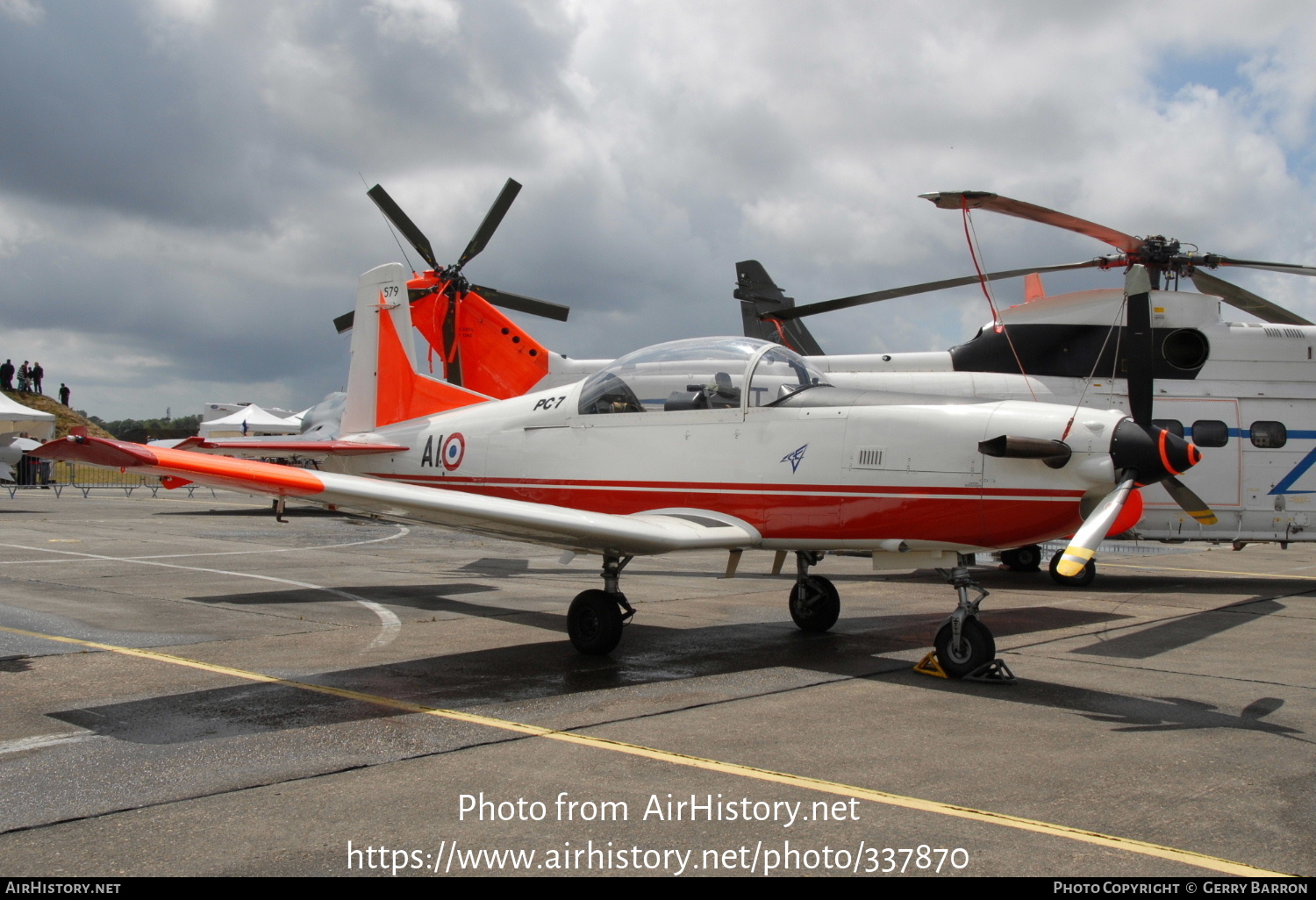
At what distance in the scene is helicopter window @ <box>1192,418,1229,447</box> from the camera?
43.8 ft

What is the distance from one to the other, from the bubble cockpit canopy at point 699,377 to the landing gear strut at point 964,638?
2.03m

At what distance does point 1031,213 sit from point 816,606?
4.60 metres

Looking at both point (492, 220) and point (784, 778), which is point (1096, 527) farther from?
point (492, 220)

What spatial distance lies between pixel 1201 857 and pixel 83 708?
19.6 feet

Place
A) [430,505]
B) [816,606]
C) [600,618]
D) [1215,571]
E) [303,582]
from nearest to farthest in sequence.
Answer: [430,505], [600,618], [816,606], [303,582], [1215,571]

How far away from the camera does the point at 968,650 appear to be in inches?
272

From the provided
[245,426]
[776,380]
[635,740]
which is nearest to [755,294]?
[776,380]

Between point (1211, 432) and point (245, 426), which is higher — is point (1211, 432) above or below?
below

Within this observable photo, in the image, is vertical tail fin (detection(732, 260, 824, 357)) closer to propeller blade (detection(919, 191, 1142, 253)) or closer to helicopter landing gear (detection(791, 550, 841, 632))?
propeller blade (detection(919, 191, 1142, 253))

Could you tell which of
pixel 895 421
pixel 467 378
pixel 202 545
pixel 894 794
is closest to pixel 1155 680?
pixel 895 421

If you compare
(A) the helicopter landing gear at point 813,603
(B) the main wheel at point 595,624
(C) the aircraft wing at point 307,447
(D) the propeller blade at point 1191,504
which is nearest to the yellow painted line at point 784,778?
(B) the main wheel at point 595,624

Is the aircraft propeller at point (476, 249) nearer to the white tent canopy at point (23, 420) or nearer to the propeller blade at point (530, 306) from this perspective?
the propeller blade at point (530, 306)

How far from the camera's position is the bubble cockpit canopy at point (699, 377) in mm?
7832

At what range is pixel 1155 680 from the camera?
274 inches
